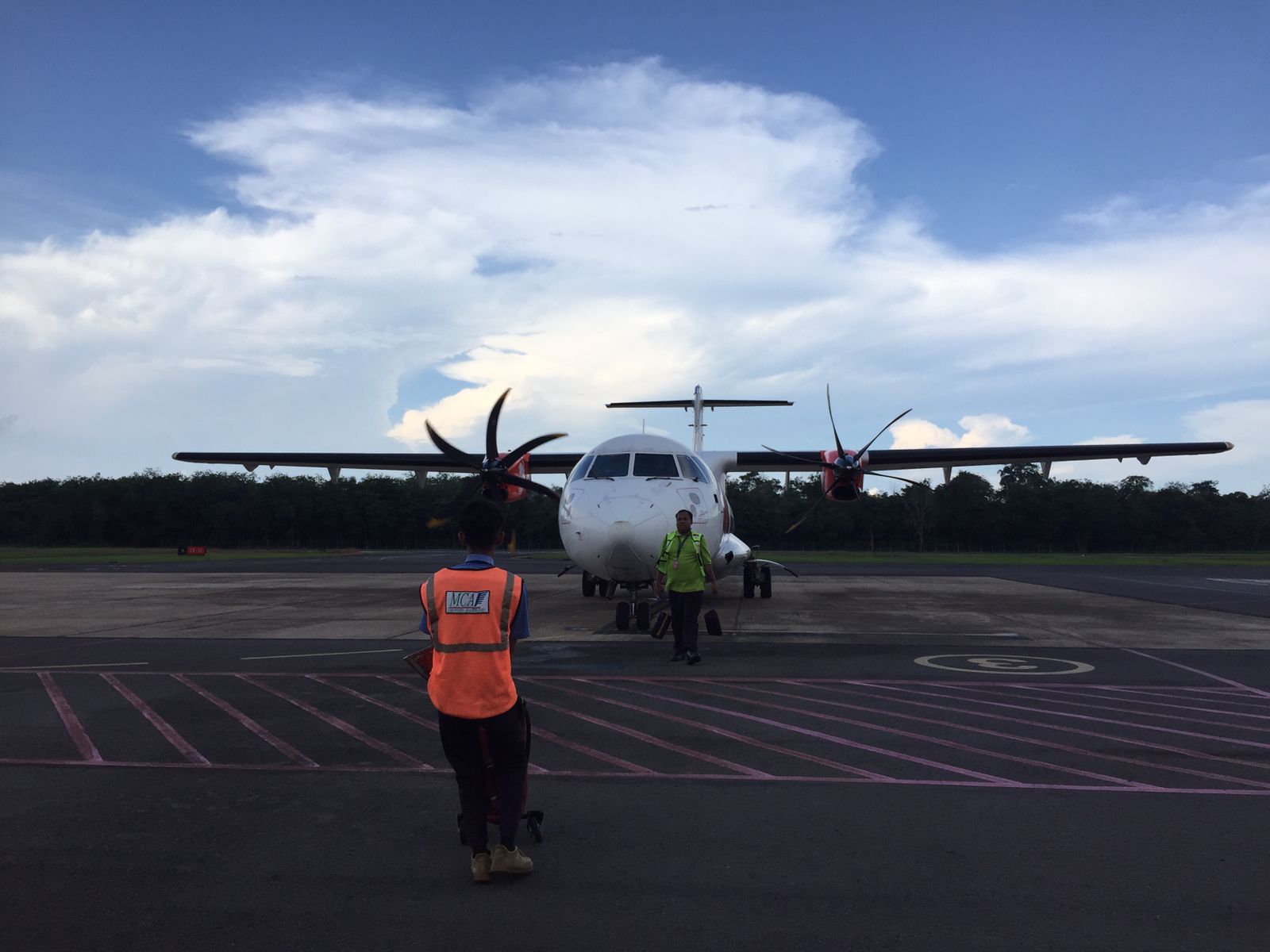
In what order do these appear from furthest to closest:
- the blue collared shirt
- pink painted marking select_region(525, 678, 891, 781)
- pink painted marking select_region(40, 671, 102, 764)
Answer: pink painted marking select_region(40, 671, 102, 764) < pink painted marking select_region(525, 678, 891, 781) < the blue collared shirt

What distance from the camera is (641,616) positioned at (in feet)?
43.1

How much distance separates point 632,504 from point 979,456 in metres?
14.5

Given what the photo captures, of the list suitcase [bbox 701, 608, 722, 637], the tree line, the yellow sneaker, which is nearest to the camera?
the yellow sneaker

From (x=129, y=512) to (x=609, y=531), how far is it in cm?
10265

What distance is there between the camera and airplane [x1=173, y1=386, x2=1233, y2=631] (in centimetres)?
1257

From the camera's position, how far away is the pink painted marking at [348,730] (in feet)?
19.0

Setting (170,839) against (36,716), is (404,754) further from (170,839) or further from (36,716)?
(36,716)

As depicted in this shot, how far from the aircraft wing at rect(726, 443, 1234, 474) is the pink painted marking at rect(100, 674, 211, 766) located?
52.4ft

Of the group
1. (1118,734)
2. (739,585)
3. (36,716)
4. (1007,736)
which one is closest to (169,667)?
(36,716)

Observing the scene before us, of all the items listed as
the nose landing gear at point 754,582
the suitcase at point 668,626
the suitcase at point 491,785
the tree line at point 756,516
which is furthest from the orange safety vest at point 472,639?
the tree line at point 756,516

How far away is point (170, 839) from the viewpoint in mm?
4332

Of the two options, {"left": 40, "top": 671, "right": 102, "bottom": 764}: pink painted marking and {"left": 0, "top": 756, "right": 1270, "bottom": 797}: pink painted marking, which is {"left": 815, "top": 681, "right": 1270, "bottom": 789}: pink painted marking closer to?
{"left": 0, "top": 756, "right": 1270, "bottom": 797}: pink painted marking

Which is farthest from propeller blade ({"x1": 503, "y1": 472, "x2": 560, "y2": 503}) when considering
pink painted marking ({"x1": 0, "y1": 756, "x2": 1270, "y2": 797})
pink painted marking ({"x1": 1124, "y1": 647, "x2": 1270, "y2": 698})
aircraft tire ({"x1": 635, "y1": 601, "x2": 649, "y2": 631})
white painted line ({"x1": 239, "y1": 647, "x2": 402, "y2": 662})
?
pink painted marking ({"x1": 0, "y1": 756, "x2": 1270, "y2": 797})

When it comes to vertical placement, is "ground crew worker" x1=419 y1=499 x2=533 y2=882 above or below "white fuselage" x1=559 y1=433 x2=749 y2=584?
below
